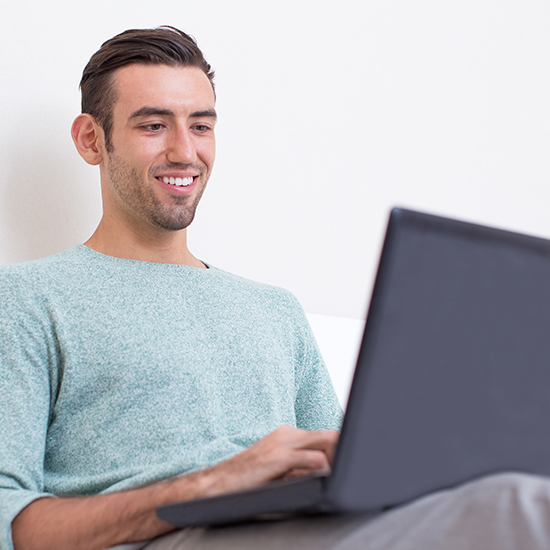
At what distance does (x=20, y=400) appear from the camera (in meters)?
1.09

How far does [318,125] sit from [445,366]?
150 centimetres

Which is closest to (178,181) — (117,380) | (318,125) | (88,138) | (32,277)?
(88,138)

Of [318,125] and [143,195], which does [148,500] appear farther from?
[318,125]

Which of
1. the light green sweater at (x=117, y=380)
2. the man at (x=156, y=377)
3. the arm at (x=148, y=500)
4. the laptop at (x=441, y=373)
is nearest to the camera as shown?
the laptop at (x=441, y=373)

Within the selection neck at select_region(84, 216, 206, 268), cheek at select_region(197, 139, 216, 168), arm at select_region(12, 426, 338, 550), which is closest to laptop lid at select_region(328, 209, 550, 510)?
arm at select_region(12, 426, 338, 550)

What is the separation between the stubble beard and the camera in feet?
4.81

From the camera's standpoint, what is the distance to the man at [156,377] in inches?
28.6

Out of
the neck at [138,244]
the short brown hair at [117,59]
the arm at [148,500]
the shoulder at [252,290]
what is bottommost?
the arm at [148,500]

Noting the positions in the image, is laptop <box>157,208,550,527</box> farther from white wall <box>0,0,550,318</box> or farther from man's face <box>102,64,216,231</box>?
white wall <box>0,0,550,318</box>

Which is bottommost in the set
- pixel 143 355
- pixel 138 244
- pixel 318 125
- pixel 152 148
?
pixel 143 355

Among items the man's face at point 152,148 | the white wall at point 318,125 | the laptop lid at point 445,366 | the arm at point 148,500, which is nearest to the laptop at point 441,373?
the laptop lid at point 445,366

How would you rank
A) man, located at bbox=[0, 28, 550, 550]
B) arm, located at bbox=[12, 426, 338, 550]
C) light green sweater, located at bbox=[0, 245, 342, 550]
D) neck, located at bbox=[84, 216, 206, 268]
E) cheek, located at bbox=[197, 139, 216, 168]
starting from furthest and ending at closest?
1. cheek, located at bbox=[197, 139, 216, 168]
2. neck, located at bbox=[84, 216, 206, 268]
3. light green sweater, located at bbox=[0, 245, 342, 550]
4. arm, located at bbox=[12, 426, 338, 550]
5. man, located at bbox=[0, 28, 550, 550]

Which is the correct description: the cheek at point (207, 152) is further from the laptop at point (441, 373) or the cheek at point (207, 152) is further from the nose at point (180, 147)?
the laptop at point (441, 373)

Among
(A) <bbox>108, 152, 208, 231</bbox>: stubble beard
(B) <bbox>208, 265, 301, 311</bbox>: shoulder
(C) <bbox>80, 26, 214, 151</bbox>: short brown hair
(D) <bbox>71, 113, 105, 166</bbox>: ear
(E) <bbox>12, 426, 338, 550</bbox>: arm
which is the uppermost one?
(C) <bbox>80, 26, 214, 151</bbox>: short brown hair
